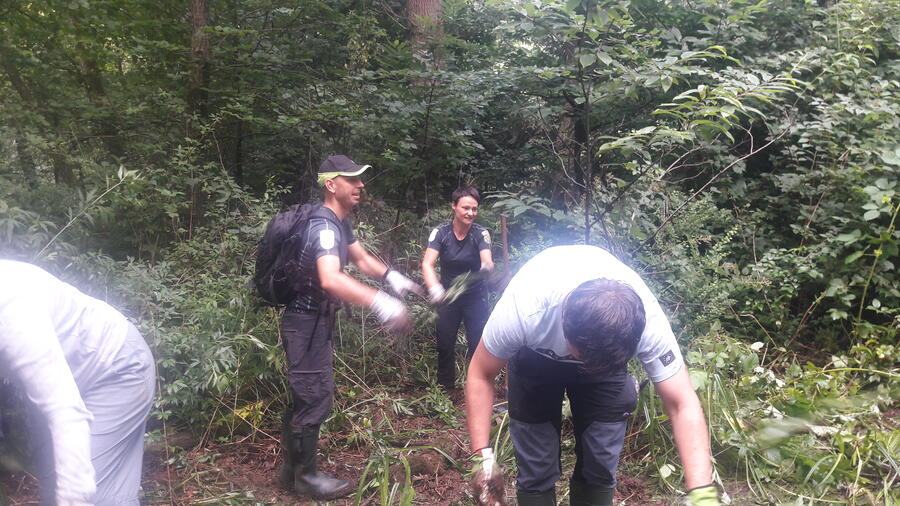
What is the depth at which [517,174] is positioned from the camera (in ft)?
24.6

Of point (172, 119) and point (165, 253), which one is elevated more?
point (172, 119)

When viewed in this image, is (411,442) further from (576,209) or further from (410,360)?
(576,209)

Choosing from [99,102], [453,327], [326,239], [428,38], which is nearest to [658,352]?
[326,239]

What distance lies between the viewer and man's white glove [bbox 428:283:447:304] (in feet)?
14.6

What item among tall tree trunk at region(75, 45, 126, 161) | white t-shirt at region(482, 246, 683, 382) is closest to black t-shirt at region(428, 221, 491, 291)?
white t-shirt at region(482, 246, 683, 382)

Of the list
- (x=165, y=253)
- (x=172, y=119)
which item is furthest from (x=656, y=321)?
(x=172, y=119)

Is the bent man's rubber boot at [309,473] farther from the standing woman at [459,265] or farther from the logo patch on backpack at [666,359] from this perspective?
the logo patch on backpack at [666,359]

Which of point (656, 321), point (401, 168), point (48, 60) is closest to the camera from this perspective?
point (656, 321)

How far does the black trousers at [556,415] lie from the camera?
229cm

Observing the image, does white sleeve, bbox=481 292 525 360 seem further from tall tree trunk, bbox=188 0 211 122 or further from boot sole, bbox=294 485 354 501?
tall tree trunk, bbox=188 0 211 122

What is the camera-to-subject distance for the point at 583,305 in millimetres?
1776

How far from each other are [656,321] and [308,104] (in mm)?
5193

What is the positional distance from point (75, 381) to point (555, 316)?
164cm

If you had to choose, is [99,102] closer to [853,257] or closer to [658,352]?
[658,352]
